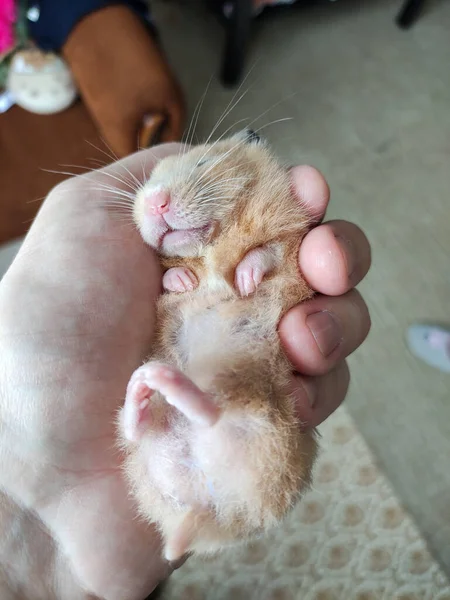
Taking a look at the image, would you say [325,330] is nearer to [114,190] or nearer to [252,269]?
[252,269]

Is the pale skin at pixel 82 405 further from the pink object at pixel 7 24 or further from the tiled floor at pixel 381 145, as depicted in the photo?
the pink object at pixel 7 24

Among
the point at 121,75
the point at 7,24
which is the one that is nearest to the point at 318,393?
the point at 121,75

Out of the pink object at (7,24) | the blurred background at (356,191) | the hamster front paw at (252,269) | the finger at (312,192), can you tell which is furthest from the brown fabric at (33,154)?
the hamster front paw at (252,269)

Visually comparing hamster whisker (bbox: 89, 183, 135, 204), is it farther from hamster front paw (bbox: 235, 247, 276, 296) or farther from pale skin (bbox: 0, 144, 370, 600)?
hamster front paw (bbox: 235, 247, 276, 296)

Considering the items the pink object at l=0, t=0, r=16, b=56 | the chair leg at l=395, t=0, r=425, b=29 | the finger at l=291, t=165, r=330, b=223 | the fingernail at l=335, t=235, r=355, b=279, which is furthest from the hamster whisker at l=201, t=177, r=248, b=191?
the chair leg at l=395, t=0, r=425, b=29

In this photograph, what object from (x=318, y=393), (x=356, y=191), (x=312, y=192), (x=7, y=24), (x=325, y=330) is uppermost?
(x=7, y=24)

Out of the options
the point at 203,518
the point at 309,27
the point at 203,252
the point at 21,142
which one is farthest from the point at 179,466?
the point at 309,27
